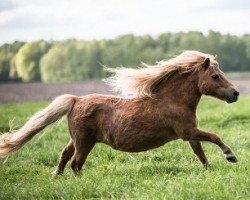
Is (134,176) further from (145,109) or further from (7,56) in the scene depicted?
(7,56)

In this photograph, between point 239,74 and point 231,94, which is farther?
point 239,74

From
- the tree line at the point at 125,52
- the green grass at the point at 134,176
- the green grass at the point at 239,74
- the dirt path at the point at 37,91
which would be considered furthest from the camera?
the green grass at the point at 239,74

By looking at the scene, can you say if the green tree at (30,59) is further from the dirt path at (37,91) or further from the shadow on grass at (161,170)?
the shadow on grass at (161,170)

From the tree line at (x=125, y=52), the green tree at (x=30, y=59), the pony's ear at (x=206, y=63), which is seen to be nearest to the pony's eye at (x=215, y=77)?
the pony's ear at (x=206, y=63)

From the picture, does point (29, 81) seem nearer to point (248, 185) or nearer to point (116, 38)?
point (116, 38)

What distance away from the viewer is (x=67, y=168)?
7.90 metres

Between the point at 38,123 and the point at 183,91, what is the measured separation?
1.83 metres

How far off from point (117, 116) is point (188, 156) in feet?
5.63

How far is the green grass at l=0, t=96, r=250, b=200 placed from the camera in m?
5.79

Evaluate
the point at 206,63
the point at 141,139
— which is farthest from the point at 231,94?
the point at 141,139

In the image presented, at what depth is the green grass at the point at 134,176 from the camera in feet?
19.0

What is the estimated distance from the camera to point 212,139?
655 cm

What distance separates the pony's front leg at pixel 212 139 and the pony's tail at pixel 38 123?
1542 mm

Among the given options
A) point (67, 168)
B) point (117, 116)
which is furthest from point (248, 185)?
Result: point (67, 168)
